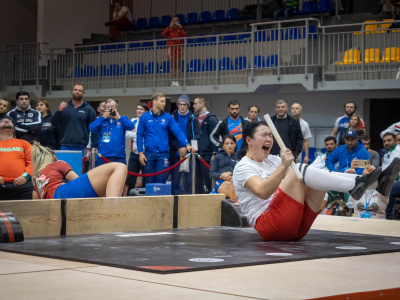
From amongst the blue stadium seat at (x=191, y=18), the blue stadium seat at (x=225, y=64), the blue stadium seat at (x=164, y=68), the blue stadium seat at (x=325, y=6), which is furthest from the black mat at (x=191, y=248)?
the blue stadium seat at (x=191, y=18)

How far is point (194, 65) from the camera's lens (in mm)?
18281

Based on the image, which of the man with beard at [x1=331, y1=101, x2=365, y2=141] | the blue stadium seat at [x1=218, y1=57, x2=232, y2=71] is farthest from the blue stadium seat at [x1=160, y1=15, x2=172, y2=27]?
the man with beard at [x1=331, y1=101, x2=365, y2=141]

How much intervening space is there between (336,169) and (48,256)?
6.75 m

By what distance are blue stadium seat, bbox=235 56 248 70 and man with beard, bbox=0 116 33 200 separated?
9.26 meters

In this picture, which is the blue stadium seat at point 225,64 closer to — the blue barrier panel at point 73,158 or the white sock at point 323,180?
the blue barrier panel at point 73,158

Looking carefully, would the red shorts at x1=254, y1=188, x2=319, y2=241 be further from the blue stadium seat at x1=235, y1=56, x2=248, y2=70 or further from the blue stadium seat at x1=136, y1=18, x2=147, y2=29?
the blue stadium seat at x1=136, y1=18, x2=147, y2=29

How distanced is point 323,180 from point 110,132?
639cm

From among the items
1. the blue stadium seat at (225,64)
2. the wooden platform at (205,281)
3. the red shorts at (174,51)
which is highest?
the red shorts at (174,51)

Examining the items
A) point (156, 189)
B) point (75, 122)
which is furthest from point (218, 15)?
point (156, 189)

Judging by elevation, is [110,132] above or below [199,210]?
above

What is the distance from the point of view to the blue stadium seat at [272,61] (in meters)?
16.4

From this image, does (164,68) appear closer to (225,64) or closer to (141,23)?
(225,64)

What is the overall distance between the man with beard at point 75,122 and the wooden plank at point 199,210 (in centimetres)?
436

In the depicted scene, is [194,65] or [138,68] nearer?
[194,65]
